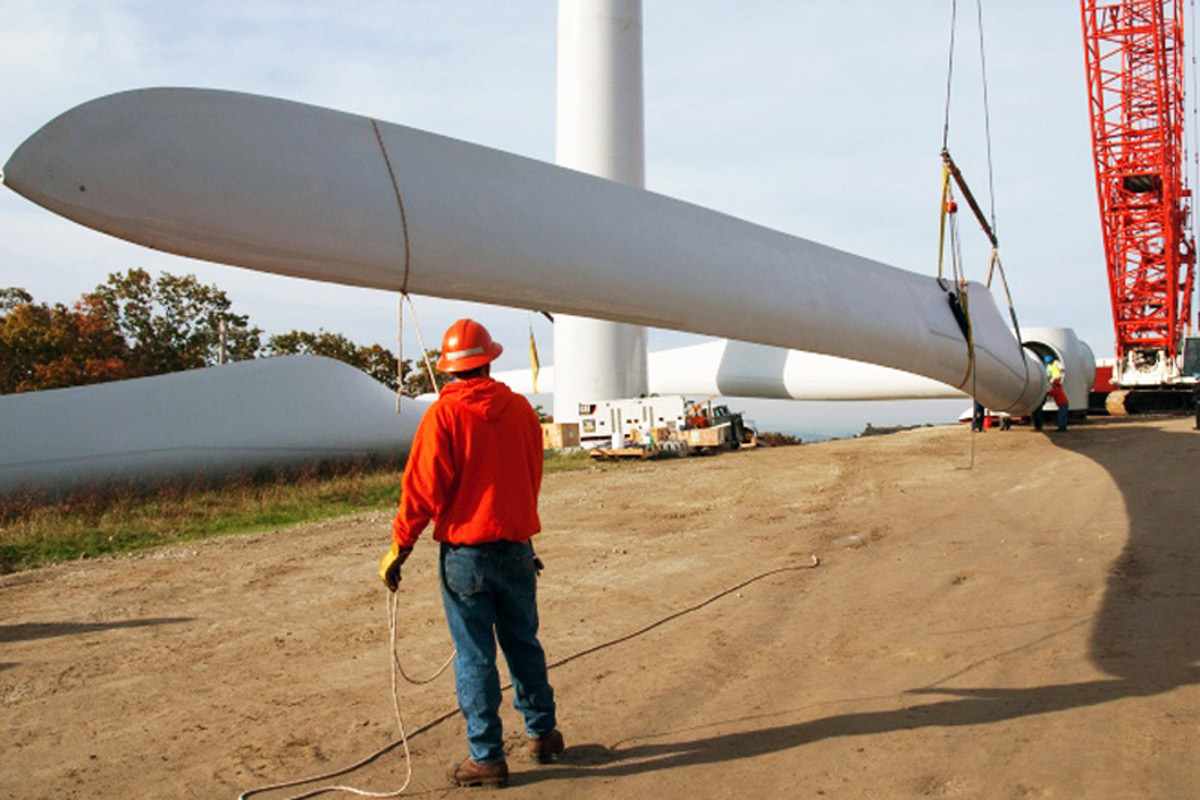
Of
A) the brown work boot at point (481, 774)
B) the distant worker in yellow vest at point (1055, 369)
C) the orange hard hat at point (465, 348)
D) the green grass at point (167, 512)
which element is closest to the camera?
the brown work boot at point (481, 774)

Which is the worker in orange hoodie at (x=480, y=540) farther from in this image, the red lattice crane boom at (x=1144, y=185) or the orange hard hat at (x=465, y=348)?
the red lattice crane boom at (x=1144, y=185)

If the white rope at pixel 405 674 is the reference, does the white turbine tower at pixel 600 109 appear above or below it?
above

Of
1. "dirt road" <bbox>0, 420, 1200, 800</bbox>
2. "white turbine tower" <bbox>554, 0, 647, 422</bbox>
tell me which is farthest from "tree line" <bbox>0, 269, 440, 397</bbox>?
"dirt road" <bbox>0, 420, 1200, 800</bbox>

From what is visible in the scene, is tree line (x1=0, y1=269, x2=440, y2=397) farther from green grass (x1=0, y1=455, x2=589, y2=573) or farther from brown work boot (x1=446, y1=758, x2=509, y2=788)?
brown work boot (x1=446, y1=758, x2=509, y2=788)

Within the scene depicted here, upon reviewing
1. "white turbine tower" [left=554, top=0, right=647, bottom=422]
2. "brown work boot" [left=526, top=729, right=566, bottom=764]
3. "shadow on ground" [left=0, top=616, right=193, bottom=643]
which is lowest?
"shadow on ground" [left=0, top=616, right=193, bottom=643]

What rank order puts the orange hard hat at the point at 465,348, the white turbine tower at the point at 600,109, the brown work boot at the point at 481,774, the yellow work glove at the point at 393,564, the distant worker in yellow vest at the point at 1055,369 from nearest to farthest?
1. the brown work boot at the point at 481,774
2. the yellow work glove at the point at 393,564
3. the orange hard hat at the point at 465,348
4. the distant worker in yellow vest at the point at 1055,369
5. the white turbine tower at the point at 600,109

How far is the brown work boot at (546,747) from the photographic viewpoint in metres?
3.55

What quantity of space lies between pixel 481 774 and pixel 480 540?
31.1 inches

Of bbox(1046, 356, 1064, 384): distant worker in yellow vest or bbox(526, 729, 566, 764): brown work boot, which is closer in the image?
bbox(526, 729, 566, 764): brown work boot

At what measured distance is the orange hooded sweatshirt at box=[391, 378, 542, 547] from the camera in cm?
345

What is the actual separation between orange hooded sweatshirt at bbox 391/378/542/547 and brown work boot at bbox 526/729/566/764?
723mm

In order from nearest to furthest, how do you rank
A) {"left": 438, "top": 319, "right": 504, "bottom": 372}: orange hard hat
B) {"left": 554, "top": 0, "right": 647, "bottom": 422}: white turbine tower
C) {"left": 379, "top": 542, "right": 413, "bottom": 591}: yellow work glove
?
{"left": 379, "top": 542, "right": 413, "bottom": 591}: yellow work glove < {"left": 438, "top": 319, "right": 504, "bottom": 372}: orange hard hat < {"left": 554, "top": 0, "right": 647, "bottom": 422}: white turbine tower

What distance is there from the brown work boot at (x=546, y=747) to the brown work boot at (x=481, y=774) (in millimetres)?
169

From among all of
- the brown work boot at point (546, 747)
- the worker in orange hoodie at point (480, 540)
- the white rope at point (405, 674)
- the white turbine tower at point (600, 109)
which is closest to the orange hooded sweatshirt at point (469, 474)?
the worker in orange hoodie at point (480, 540)
